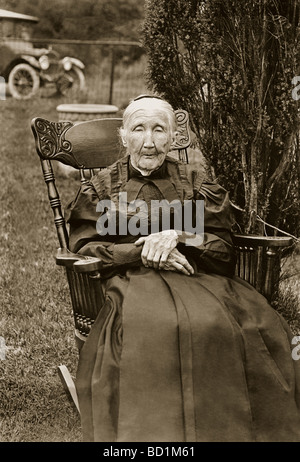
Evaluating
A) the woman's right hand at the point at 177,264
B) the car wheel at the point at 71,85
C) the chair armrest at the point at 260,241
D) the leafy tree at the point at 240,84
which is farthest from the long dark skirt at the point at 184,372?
the car wheel at the point at 71,85

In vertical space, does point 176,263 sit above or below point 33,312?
above

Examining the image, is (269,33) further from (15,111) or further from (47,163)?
(15,111)

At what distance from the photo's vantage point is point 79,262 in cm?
325

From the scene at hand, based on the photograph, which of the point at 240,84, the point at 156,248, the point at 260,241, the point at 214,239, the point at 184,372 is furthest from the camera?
the point at 240,84

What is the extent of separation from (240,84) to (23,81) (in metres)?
9.46

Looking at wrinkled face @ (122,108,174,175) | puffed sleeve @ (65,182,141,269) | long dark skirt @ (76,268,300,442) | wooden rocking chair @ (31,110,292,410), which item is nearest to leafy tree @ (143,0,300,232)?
wooden rocking chair @ (31,110,292,410)

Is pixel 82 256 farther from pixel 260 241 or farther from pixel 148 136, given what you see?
pixel 260 241

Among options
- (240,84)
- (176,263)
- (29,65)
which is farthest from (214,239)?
(29,65)

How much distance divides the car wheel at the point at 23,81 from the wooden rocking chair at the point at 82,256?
8.87m

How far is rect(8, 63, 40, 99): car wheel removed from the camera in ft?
41.3

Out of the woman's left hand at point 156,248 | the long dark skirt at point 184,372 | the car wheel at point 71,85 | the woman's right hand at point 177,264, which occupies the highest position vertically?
the car wheel at point 71,85

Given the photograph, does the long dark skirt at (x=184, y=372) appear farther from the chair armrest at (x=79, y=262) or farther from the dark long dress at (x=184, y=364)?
the chair armrest at (x=79, y=262)

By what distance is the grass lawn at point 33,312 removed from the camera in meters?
3.85

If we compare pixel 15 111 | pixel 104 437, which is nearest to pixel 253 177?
pixel 104 437
